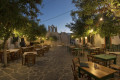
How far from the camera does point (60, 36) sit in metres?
36.0

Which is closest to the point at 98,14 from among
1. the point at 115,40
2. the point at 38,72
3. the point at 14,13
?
the point at 14,13

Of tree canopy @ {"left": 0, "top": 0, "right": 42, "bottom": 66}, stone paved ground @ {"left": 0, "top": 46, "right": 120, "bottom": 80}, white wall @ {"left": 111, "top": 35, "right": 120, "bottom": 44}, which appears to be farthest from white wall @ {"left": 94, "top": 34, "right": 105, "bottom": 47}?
tree canopy @ {"left": 0, "top": 0, "right": 42, "bottom": 66}

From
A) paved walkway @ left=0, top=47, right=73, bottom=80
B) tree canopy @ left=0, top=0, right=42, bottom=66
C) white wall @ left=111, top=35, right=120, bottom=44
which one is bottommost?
paved walkway @ left=0, top=47, right=73, bottom=80

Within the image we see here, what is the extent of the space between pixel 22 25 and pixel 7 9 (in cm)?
149

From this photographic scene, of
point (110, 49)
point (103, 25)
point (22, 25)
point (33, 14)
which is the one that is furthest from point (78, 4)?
point (110, 49)

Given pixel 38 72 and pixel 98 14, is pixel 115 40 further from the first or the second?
pixel 38 72

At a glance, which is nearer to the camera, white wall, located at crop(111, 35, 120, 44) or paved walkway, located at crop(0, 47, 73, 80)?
paved walkway, located at crop(0, 47, 73, 80)

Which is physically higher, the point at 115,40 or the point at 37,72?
the point at 115,40

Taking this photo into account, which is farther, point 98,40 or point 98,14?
point 98,40

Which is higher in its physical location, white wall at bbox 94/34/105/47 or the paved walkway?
white wall at bbox 94/34/105/47

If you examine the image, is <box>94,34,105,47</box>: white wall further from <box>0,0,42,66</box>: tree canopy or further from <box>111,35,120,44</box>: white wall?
<box>0,0,42,66</box>: tree canopy

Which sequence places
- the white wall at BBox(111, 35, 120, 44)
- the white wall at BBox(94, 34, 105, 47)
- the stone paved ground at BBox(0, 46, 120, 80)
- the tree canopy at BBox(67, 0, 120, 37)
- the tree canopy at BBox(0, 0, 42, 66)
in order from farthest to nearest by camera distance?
the white wall at BBox(94, 34, 105, 47), the white wall at BBox(111, 35, 120, 44), the tree canopy at BBox(0, 0, 42, 66), the stone paved ground at BBox(0, 46, 120, 80), the tree canopy at BBox(67, 0, 120, 37)

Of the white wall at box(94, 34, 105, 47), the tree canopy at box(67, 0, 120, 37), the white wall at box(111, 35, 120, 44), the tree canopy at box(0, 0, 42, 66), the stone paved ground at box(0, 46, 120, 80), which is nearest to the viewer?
the tree canopy at box(67, 0, 120, 37)

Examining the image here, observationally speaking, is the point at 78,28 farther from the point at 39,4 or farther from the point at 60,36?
the point at 60,36
